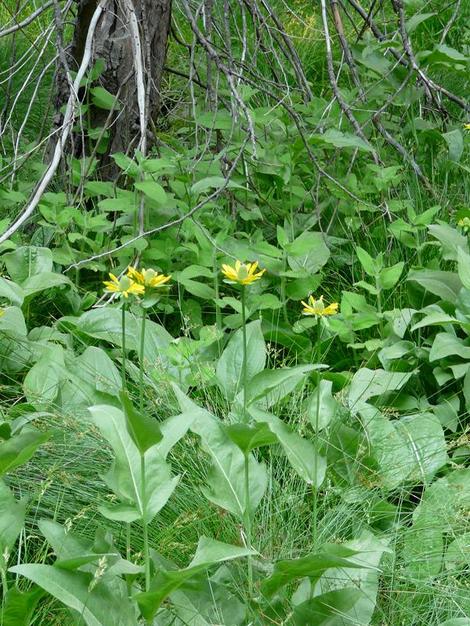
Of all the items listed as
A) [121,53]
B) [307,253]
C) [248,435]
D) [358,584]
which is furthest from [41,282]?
[358,584]

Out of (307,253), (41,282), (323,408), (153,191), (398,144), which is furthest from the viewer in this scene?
(398,144)

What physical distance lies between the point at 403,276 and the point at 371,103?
0.81 meters

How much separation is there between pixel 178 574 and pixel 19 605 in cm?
30

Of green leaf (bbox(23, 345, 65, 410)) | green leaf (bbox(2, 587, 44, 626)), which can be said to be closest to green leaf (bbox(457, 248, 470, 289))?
green leaf (bbox(23, 345, 65, 410))


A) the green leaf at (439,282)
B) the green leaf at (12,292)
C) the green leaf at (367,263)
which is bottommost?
the green leaf at (439,282)

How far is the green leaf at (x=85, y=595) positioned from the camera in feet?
5.44

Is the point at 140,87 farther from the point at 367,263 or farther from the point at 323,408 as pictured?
the point at 323,408

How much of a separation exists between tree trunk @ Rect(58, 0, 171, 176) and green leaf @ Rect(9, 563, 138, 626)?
210cm

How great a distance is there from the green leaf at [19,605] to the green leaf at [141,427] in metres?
0.32

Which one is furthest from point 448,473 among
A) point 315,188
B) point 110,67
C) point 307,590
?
point 110,67

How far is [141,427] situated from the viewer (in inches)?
62.4

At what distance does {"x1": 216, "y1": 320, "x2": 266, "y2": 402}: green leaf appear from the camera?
2605 millimetres

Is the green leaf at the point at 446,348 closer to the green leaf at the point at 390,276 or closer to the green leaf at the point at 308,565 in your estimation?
the green leaf at the point at 390,276

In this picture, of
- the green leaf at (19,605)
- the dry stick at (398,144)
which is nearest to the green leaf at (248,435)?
the green leaf at (19,605)
